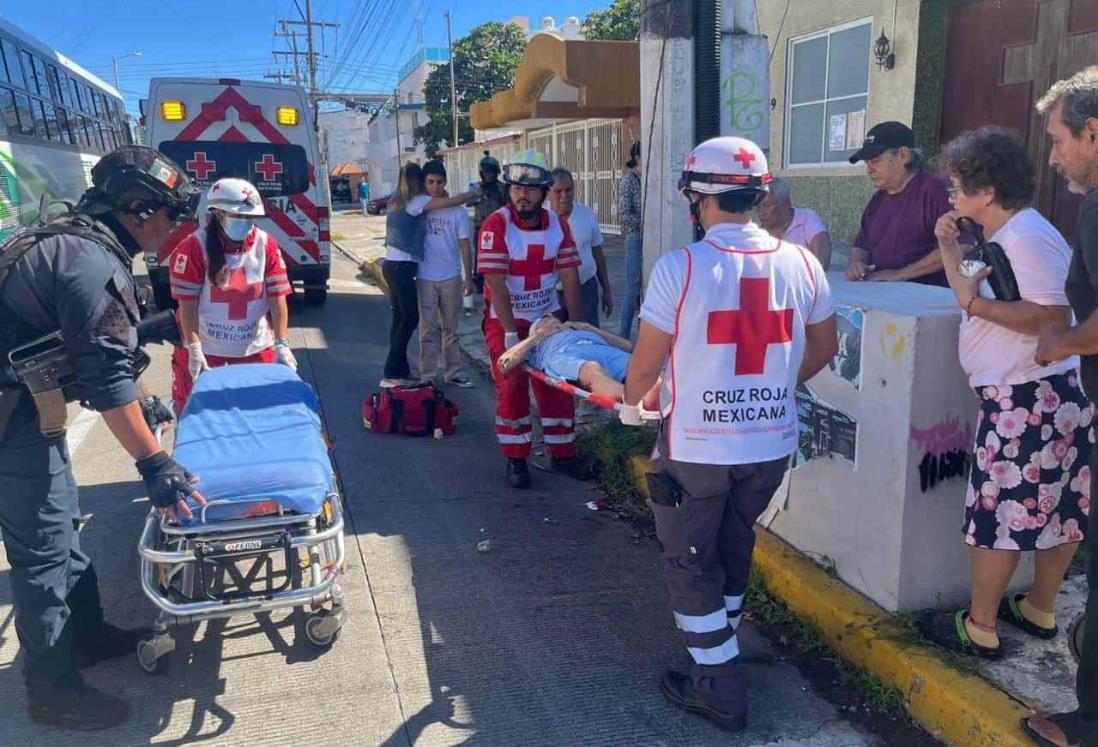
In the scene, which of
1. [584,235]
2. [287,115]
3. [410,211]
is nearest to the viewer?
[584,235]

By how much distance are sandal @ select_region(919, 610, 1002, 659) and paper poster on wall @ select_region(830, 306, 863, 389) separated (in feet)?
2.88

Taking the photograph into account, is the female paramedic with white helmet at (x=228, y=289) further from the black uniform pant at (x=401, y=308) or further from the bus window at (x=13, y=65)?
the bus window at (x=13, y=65)

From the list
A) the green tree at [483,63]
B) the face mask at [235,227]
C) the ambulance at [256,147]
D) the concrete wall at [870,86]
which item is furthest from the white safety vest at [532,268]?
the green tree at [483,63]

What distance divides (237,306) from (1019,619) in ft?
12.2

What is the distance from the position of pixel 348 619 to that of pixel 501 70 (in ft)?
120

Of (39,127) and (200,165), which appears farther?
(39,127)

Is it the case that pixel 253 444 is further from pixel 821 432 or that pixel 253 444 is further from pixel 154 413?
pixel 821 432

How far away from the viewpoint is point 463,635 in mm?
3447

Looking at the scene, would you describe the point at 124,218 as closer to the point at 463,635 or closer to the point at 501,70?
the point at 463,635

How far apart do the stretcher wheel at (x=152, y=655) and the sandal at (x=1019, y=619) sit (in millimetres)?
3087

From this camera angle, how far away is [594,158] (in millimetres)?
18234

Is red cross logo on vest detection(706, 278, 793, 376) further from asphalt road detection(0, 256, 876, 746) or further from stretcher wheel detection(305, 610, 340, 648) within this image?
stretcher wheel detection(305, 610, 340, 648)

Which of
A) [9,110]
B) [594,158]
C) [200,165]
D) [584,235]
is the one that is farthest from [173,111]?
[594,158]

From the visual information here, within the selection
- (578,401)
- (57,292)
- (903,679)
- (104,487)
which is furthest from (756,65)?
(104,487)
